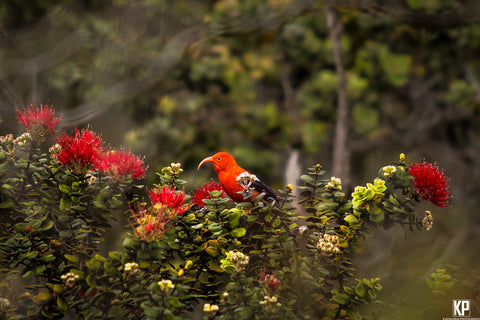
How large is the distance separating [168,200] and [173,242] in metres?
0.09

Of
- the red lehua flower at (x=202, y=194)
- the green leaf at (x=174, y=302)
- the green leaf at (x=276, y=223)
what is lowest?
the green leaf at (x=174, y=302)

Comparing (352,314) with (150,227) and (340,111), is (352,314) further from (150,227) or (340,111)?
(340,111)

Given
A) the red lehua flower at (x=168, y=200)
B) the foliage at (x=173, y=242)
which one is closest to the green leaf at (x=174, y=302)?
the foliage at (x=173, y=242)

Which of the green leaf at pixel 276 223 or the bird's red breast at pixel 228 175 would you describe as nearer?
the green leaf at pixel 276 223

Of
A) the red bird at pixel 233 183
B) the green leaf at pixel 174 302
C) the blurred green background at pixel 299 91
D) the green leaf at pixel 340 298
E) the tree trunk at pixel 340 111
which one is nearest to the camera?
the green leaf at pixel 174 302

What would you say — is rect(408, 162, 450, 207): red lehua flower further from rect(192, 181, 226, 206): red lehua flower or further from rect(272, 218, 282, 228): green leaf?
rect(192, 181, 226, 206): red lehua flower

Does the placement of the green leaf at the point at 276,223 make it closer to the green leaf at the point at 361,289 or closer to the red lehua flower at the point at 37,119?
the green leaf at the point at 361,289

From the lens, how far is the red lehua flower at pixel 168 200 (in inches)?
32.4

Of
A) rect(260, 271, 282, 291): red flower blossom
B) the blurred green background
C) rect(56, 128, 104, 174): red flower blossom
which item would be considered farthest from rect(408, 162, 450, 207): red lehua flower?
the blurred green background

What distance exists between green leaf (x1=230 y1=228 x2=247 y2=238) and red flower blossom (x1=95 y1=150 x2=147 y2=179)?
0.76 ft

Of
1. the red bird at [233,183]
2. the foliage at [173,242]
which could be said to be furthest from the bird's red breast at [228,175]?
the foliage at [173,242]

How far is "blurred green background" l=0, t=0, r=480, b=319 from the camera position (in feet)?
8.66

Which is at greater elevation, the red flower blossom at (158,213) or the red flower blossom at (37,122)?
the red flower blossom at (37,122)

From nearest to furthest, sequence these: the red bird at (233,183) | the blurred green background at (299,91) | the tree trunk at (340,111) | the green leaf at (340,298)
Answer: the green leaf at (340,298) → the red bird at (233,183) → the tree trunk at (340,111) → the blurred green background at (299,91)
